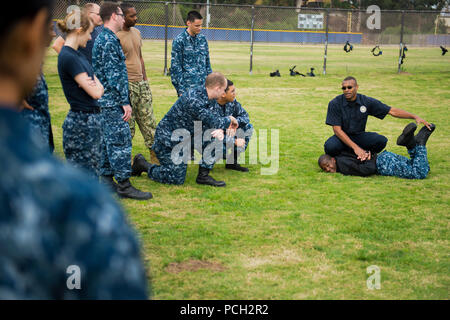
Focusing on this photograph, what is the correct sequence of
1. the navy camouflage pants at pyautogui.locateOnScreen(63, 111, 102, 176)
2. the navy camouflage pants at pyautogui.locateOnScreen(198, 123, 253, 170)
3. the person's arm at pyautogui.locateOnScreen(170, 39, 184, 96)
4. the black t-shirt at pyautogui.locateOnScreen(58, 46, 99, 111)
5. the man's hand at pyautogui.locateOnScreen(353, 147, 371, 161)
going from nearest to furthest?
1. the black t-shirt at pyautogui.locateOnScreen(58, 46, 99, 111)
2. the navy camouflage pants at pyautogui.locateOnScreen(63, 111, 102, 176)
3. the navy camouflage pants at pyautogui.locateOnScreen(198, 123, 253, 170)
4. the man's hand at pyautogui.locateOnScreen(353, 147, 371, 161)
5. the person's arm at pyautogui.locateOnScreen(170, 39, 184, 96)

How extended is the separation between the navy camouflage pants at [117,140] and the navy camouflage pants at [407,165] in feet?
11.3

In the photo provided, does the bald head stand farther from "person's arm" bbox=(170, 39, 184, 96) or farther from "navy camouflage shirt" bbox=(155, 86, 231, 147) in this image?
"person's arm" bbox=(170, 39, 184, 96)

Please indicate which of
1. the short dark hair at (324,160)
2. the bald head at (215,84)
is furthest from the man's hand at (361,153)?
the bald head at (215,84)

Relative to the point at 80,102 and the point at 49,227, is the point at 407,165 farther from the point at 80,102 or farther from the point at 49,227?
the point at 49,227

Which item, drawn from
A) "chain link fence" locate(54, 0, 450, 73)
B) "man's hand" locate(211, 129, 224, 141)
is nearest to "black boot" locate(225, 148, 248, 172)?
"man's hand" locate(211, 129, 224, 141)

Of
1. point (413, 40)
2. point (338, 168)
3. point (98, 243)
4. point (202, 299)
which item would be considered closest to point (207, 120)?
point (338, 168)

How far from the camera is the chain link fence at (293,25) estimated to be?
98.6 ft

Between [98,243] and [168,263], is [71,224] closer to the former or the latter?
[98,243]

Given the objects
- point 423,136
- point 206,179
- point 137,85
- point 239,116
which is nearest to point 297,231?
point 206,179

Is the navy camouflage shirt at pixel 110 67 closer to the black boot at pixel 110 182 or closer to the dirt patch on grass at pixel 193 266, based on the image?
the black boot at pixel 110 182

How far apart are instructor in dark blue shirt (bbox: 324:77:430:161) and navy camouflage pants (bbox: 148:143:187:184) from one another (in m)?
2.16

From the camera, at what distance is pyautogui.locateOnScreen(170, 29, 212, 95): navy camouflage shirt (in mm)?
7496

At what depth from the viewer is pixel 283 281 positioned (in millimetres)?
3779

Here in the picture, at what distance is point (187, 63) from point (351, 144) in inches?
107
